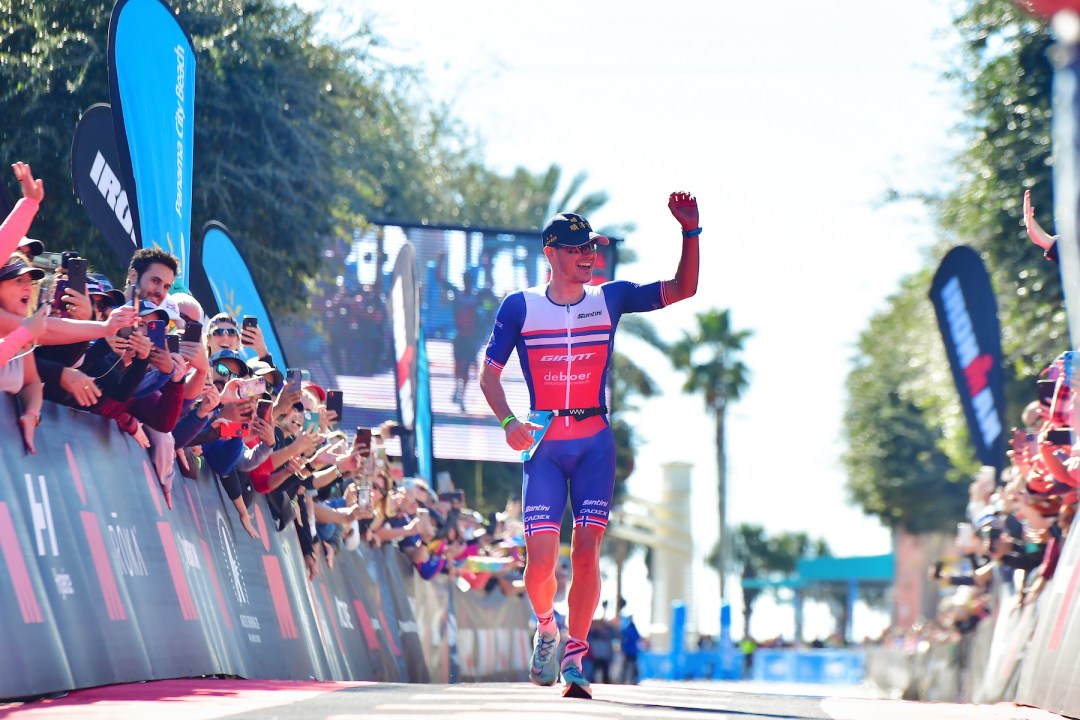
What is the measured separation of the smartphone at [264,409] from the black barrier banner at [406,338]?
→ 12.5 m

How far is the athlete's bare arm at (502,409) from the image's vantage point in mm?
7734

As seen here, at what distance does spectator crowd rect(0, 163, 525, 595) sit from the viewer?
22.9ft

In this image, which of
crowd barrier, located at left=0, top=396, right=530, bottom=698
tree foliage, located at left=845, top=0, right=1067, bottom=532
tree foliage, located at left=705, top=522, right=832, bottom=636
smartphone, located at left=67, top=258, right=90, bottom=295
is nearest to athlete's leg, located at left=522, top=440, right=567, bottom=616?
crowd barrier, located at left=0, top=396, right=530, bottom=698

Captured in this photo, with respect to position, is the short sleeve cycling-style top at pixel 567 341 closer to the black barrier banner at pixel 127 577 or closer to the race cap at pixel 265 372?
the black barrier banner at pixel 127 577

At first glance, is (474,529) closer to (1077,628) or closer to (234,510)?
(234,510)

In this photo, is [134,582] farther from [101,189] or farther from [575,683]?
[101,189]

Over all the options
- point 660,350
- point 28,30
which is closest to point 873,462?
point 660,350

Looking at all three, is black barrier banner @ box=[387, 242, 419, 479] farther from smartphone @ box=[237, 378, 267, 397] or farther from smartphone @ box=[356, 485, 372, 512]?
smartphone @ box=[237, 378, 267, 397]

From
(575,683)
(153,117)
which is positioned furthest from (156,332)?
(153,117)

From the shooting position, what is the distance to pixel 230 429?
1006 centimetres

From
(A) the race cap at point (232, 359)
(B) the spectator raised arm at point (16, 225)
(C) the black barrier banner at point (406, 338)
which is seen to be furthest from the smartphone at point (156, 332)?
(C) the black barrier banner at point (406, 338)

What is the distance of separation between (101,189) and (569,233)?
22.1 ft

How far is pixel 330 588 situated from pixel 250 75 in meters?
9.96

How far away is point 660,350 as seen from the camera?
2066 inches
